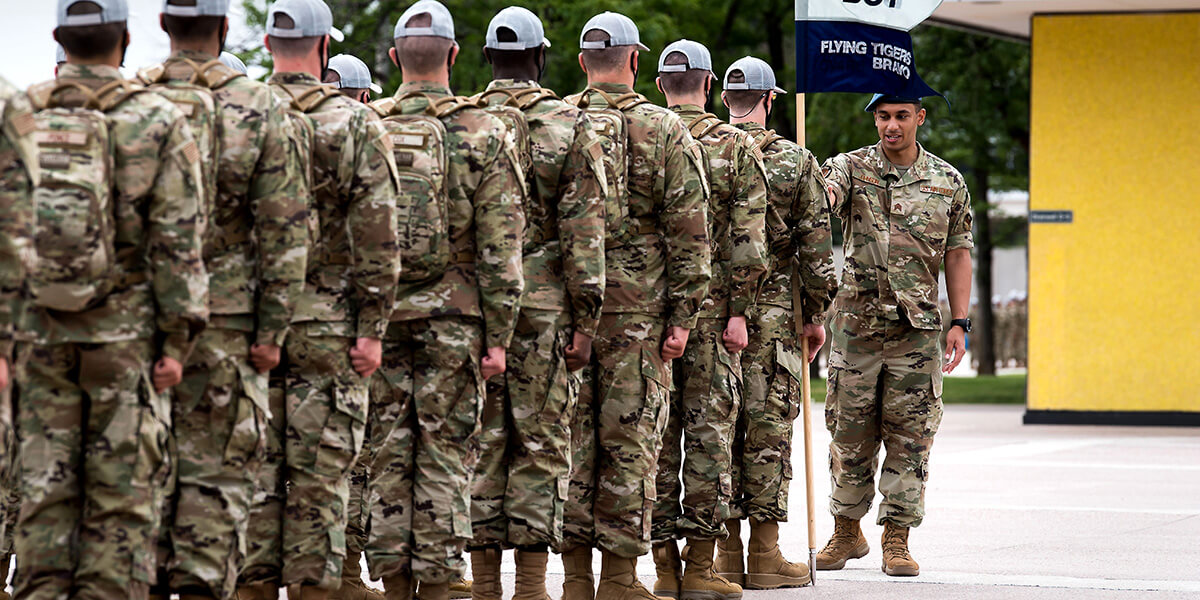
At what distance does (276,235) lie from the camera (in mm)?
5301

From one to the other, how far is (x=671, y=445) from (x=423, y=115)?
2.03m

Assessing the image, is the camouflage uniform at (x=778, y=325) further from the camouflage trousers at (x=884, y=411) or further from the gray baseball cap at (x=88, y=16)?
the gray baseball cap at (x=88, y=16)

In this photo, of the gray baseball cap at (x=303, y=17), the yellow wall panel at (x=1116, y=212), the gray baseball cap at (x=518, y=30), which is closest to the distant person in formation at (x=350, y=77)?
the gray baseball cap at (x=518, y=30)

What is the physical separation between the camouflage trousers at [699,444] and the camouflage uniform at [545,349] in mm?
962

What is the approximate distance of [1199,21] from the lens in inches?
668

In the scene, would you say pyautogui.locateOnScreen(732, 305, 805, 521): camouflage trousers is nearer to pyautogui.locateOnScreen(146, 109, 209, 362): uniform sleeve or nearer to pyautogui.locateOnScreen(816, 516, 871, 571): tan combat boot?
pyautogui.locateOnScreen(816, 516, 871, 571): tan combat boot

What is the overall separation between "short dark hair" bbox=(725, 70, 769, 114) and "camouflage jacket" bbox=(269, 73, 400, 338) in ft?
9.00

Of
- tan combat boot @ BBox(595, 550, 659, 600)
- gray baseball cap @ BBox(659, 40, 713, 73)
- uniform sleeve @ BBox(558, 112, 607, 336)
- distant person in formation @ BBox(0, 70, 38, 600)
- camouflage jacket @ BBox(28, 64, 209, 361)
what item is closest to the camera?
distant person in formation @ BBox(0, 70, 38, 600)

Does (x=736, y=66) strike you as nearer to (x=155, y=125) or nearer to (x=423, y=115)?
(x=423, y=115)

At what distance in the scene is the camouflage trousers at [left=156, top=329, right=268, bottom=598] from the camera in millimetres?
5176

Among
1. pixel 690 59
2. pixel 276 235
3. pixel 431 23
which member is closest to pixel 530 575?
pixel 276 235

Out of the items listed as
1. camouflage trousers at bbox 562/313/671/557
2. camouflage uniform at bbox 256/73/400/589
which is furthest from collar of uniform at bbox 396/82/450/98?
camouflage trousers at bbox 562/313/671/557

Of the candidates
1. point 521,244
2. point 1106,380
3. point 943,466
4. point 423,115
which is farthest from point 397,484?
point 1106,380

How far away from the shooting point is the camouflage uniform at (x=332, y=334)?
558 cm
